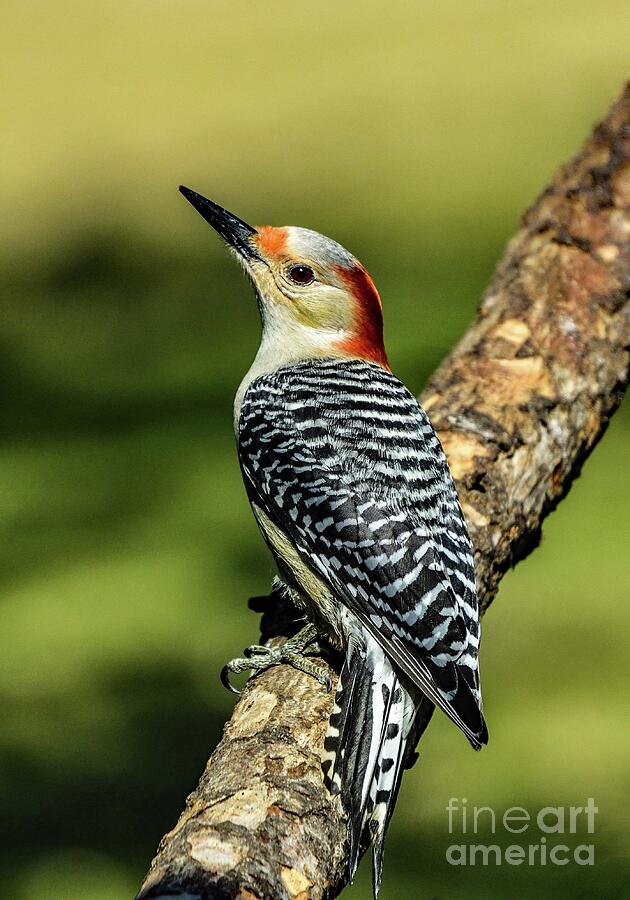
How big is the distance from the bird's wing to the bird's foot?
6.7 inches

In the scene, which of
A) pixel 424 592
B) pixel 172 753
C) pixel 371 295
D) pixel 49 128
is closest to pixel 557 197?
pixel 371 295

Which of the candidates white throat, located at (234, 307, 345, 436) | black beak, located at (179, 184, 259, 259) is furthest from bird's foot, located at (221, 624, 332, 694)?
black beak, located at (179, 184, 259, 259)

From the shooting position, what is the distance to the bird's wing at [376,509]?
92.9 inches

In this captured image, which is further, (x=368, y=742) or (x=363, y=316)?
(x=363, y=316)

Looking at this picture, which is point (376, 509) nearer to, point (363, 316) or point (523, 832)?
point (363, 316)

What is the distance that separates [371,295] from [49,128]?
631cm

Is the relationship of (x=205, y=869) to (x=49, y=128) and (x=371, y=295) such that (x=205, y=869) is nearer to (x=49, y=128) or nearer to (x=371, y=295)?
(x=371, y=295)

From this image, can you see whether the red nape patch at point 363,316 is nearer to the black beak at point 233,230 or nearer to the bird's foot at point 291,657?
the black beak at point 233,230

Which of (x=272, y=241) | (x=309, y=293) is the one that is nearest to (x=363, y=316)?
(x=309, y=293)

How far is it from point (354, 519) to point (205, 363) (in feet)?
11.9

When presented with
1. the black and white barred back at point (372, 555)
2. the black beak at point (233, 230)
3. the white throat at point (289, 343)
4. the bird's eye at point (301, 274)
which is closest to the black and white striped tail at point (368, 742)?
the black and white barred back at point (372, 555)

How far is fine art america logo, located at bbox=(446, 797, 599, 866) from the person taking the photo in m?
3.30

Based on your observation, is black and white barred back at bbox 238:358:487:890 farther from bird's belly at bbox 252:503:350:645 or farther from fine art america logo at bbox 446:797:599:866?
fine art america logo at bbox 446:797:599:866

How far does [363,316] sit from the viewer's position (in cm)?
307
